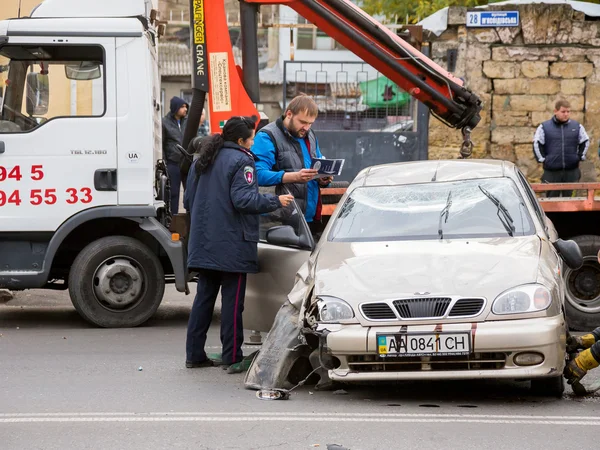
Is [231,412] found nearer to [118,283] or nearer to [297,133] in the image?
[297,133]

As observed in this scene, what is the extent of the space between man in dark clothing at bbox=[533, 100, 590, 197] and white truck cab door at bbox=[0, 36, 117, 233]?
5.98 m

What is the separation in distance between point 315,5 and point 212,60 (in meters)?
1.11

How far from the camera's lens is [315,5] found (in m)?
11.1

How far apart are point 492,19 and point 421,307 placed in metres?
10.6

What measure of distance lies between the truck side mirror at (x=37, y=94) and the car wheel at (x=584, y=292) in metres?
4.80

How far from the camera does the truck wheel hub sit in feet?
→ 34.1

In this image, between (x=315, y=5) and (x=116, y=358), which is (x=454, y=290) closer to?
(x=116, y=358)

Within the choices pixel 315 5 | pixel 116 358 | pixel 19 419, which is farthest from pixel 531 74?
pixel 19 419

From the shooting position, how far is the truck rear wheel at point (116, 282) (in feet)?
34.0

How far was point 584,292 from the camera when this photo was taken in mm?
10438

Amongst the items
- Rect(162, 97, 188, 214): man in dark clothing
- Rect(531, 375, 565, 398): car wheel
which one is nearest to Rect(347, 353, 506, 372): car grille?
Rect(531, 375, 565, 398): car wheel

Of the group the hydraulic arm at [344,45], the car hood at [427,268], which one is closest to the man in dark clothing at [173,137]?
the hydraulic arm at [344,45]

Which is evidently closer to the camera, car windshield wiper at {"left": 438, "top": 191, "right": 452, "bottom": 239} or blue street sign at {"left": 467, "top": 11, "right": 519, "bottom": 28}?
car windshield wiper at {"left": 438, "top": 191, "right": 452, "bottom": 239}

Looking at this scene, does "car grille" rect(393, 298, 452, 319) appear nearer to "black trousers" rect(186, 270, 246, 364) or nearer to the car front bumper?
the car front bumper
